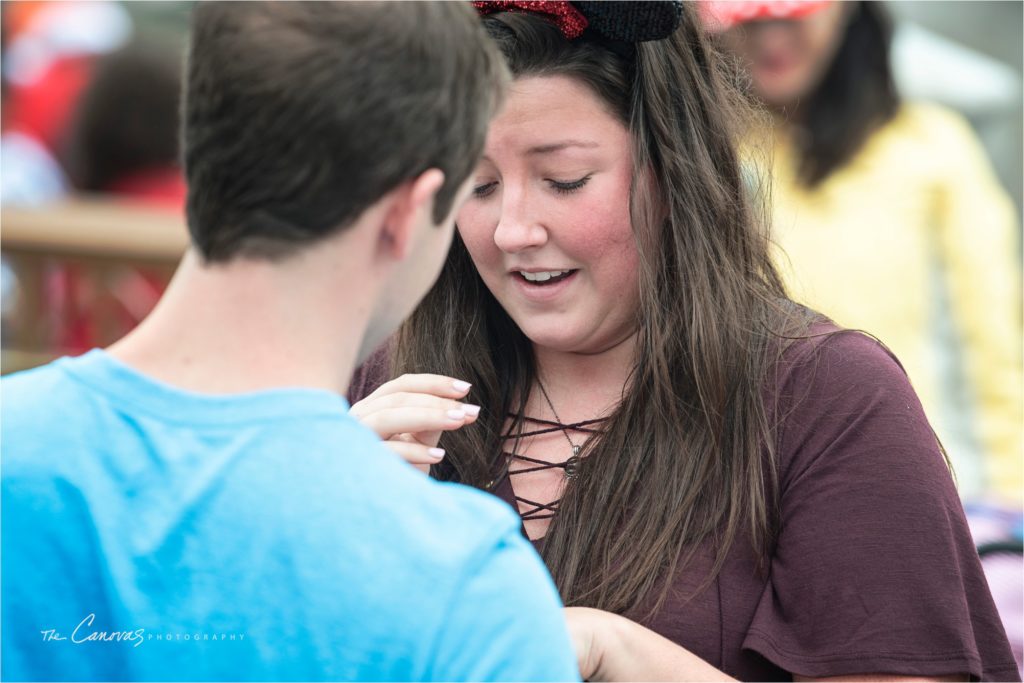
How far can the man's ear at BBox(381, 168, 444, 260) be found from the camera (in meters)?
1.05

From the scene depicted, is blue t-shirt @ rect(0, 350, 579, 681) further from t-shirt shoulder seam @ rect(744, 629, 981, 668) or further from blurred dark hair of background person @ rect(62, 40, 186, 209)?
blurred dark hair of background person @ rect(62, 40, 186, 209)

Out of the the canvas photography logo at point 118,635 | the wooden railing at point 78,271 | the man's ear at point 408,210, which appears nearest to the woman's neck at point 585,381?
the man's ear at point 408,210

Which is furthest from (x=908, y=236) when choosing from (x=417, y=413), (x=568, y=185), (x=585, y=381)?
(x=417, y=413)

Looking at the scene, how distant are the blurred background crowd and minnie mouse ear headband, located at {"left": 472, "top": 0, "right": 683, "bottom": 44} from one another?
0.91 m

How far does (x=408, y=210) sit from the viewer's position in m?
1.06

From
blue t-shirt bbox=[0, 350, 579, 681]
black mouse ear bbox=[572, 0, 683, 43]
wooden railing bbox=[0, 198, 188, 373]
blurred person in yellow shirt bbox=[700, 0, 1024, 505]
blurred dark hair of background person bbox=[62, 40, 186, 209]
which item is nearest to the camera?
blue t-shirt bbox=[0, 350, 579, 681]

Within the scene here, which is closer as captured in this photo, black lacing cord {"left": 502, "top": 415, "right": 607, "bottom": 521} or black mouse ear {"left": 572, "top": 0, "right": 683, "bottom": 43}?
black mouse ear {"left": 572, "top": 0, "right": 683, "bottom": 43}

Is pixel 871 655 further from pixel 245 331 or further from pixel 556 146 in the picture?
pixel 245 331

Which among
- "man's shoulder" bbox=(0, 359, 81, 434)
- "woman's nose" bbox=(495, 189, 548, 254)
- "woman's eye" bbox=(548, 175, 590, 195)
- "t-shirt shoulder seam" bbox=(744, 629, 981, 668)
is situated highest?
"woman's eye" bbox=(548, 175, 590, 195)

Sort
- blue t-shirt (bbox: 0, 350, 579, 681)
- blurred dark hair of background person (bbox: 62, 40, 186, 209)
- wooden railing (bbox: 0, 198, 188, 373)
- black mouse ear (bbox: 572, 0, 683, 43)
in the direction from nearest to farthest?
1. blue t-shirt (bbox: 0, 350, 579, 681)
2. black mouse ear (bbox: 572, 0, 683, 43)
3. wooden railing (bbox: 0, 198, 188, 373)
4. blurred dark hair of background person (bbox: 62, 40, 186, 209)

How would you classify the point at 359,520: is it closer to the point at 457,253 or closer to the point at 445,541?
the point at 445,541

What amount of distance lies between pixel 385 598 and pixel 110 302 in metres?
2.99

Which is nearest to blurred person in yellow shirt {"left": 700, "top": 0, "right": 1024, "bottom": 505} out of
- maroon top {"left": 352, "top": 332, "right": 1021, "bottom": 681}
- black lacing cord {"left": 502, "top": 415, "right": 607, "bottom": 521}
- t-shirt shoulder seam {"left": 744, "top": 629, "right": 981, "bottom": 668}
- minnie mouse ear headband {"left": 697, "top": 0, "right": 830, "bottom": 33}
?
minnie mouse ear headband {"left": 697, "top": 0, "right": 830, "bottom": 33}

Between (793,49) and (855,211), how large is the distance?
1.61 feet
